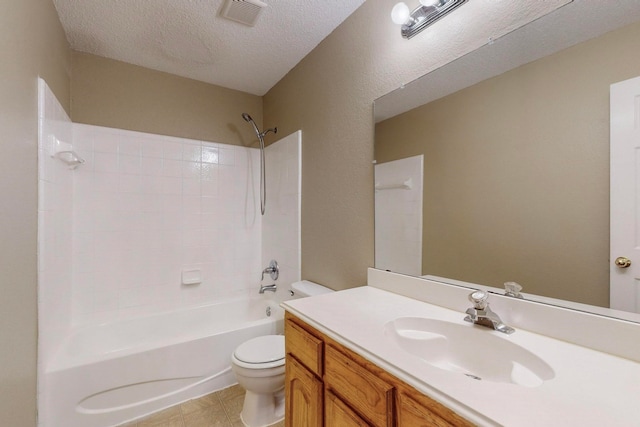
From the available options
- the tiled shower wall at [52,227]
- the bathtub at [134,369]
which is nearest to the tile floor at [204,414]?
the bathtub at [134,369]

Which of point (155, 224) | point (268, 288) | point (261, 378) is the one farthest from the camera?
point (268, 288)

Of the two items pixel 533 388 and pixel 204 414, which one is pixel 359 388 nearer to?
pixel 533 388

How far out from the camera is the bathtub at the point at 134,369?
1536 mm

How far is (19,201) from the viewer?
114cm

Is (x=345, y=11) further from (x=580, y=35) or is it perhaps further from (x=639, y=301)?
(x=639, y=301)

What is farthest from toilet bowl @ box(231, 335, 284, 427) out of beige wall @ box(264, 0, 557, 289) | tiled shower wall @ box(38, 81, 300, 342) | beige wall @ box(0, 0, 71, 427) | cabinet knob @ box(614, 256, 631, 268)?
cabinet knob @ box(614, 256, 631, 268)

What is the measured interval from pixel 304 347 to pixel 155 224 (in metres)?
1.91

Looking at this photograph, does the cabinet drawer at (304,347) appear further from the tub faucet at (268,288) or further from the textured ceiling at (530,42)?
the tub faucet at (268,288)

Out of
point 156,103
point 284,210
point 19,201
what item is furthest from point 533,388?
point 156,103

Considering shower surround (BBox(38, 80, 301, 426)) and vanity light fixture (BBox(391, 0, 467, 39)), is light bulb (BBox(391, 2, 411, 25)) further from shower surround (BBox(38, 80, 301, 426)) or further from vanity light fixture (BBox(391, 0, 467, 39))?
shower surround (BBox(38, 80, 301, 426))

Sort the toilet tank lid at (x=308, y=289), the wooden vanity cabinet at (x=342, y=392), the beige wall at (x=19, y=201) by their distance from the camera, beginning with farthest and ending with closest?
the toilet tank lid at (x=308, y=289)
the beige wall at (x=19, y=201)
the wooden vanity cabinet at (x=342, y=392)

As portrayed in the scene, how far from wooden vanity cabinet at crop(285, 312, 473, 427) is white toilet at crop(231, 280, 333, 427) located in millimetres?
402

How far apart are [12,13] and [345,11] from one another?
5.05 ft

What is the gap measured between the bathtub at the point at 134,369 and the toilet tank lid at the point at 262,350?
0.33 meters
